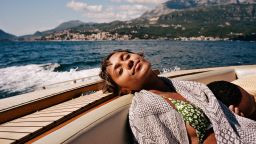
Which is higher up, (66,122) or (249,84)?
(66,122)

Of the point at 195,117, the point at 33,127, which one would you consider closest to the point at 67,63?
the point at 195,117

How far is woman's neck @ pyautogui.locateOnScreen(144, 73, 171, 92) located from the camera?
293 cm

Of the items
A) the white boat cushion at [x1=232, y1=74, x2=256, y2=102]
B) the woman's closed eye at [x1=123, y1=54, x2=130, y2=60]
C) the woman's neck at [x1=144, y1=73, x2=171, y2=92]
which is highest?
the woman's closed eye at [x1=123, y1=54, x2=130, y2=60]

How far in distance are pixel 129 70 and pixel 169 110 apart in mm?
566

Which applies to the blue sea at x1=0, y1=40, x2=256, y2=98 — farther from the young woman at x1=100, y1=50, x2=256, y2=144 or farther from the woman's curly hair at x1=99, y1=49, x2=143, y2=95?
the young woman at x1=100, y1=50, x2=256, y2=144

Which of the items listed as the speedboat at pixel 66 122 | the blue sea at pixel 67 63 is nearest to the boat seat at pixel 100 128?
the speedboat at pixel 66 122

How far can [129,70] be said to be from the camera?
2.84 metres

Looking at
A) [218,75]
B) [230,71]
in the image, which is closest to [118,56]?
[218,75]

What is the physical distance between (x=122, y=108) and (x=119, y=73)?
45 centimetres

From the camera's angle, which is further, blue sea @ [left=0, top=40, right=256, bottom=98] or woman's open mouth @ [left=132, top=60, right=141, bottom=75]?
blue sea @ [left=0, top=40, right=256, bottom=98]

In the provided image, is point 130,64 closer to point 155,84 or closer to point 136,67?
point 136,67

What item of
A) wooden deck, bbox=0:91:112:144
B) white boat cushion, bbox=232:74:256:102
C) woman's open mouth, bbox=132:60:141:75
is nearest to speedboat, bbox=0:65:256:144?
wooden deck, bbox=0:91:112:144

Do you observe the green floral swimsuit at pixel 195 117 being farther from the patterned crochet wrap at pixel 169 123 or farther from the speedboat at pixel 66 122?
the speedboat at pixel 66 122

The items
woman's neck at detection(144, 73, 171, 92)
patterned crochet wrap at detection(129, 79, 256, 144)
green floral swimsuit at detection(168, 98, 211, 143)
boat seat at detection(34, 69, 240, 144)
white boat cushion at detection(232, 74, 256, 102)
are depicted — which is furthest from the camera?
white boat cushion at detection(232, 74, 256, 102)
